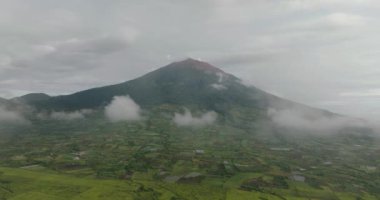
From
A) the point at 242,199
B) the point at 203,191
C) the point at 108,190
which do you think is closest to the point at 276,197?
the point at 242,199

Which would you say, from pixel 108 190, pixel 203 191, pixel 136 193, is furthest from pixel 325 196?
pixel 108 190

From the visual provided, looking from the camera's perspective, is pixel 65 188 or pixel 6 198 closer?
pixel 6 198

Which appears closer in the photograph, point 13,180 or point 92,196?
point 92,196

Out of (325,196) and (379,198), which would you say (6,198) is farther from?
(379,198)

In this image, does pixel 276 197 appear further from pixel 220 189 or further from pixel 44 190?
pixel 44 190

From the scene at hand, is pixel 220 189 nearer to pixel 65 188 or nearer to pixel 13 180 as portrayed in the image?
pixel 65 188

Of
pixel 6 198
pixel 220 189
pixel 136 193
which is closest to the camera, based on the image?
pixel 6 198

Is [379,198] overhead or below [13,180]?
below

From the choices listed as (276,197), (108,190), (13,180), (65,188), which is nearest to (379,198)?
(276,197)

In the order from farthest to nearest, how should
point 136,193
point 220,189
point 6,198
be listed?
1. point 220,189
2. point 136,193
3. point 6,198
